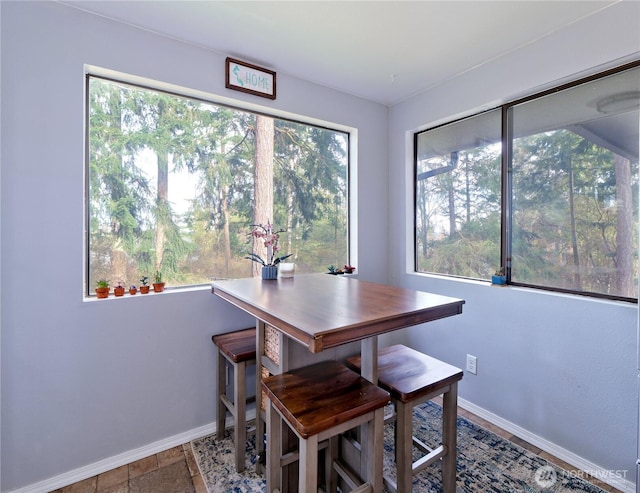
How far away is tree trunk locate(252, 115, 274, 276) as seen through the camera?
2.38 meters

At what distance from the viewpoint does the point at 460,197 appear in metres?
2.55

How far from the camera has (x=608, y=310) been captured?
1.66 meters

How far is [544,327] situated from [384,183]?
175 centimetres

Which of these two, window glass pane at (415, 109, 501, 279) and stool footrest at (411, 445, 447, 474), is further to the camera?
window glass pane at (415, 109, 501, 279)

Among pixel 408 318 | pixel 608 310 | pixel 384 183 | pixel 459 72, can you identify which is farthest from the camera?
pixel 384 183

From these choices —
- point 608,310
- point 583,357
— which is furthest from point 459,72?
point 583,357

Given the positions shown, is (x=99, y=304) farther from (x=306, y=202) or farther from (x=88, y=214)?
(x=306, y=202)

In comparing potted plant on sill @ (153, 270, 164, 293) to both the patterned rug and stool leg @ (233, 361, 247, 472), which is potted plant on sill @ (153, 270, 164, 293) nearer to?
stool leg @ (233, 361, 247, 472)

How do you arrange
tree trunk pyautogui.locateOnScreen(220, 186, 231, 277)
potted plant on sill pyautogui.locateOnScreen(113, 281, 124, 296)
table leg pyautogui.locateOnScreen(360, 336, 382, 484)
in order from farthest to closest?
1. tree trunk pyautogui.locateOnScreen(220, 186, 231, 277)
2. potted plant on sill pyautogui.locateOnScreen(113, 281, 124, 296)
3. table leg pyautogui.locateOnScreen(360, 336, 382, 484)

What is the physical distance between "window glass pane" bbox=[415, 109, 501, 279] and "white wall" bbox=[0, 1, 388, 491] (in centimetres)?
199

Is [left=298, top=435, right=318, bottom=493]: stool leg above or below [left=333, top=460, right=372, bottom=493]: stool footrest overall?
above

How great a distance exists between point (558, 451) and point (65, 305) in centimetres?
299

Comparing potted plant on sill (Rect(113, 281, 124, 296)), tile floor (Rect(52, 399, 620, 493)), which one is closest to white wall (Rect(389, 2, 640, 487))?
tile floor (Rect(52, 399, 620, 493))

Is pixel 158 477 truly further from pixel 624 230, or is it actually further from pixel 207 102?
pixel 624 230
